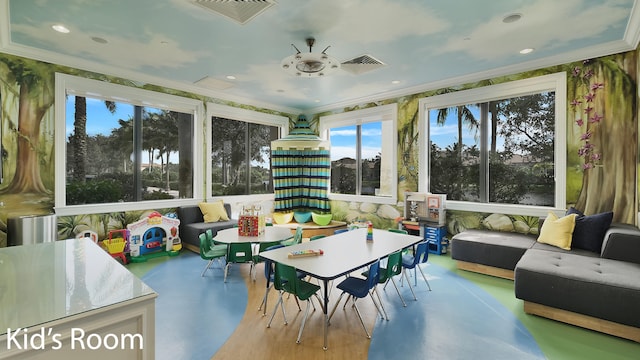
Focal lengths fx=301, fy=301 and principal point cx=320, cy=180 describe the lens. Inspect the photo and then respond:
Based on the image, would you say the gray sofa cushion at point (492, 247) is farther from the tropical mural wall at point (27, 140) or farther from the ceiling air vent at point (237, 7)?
the tropical mural wall at point (27, 140)

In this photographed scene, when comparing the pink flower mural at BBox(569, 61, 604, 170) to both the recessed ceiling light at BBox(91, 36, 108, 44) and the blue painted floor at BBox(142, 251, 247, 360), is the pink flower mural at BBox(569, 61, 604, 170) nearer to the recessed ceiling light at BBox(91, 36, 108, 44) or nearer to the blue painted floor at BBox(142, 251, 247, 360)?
the blue painted floor at BBox(142, 251, 247, 360)

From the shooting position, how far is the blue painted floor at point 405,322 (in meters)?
2.47

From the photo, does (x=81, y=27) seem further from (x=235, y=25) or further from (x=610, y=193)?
(x=610, y=193)

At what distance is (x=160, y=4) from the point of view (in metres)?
2.96

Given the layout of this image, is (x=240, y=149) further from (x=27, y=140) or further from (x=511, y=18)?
(x=511, y=18)

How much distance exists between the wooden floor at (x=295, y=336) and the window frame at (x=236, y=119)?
341 centimetres

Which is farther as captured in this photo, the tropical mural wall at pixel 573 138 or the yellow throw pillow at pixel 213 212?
the yellow throw pillow at pixel 213 212

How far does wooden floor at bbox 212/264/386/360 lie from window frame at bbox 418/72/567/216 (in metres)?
2.88

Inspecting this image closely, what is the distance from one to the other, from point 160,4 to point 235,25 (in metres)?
0.74

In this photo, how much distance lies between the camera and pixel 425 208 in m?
5.45

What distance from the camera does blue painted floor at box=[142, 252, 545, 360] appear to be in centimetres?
247

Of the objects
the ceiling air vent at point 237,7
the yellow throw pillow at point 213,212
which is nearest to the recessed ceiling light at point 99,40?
the ceiling air vent at point 237,7

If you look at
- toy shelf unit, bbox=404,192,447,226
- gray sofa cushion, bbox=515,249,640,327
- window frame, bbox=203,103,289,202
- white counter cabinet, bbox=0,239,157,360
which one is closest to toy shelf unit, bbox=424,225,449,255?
toy shelf unit, bbox=404,192,447,226

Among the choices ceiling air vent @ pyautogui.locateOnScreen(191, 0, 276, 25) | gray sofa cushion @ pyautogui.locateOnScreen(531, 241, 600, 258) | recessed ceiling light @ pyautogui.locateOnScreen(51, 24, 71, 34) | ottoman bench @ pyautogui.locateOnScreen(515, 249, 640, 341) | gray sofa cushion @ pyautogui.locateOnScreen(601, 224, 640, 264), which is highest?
recessed ceiling light @ pyautogui.locateOnScreen(51, 24, 71, 34)
